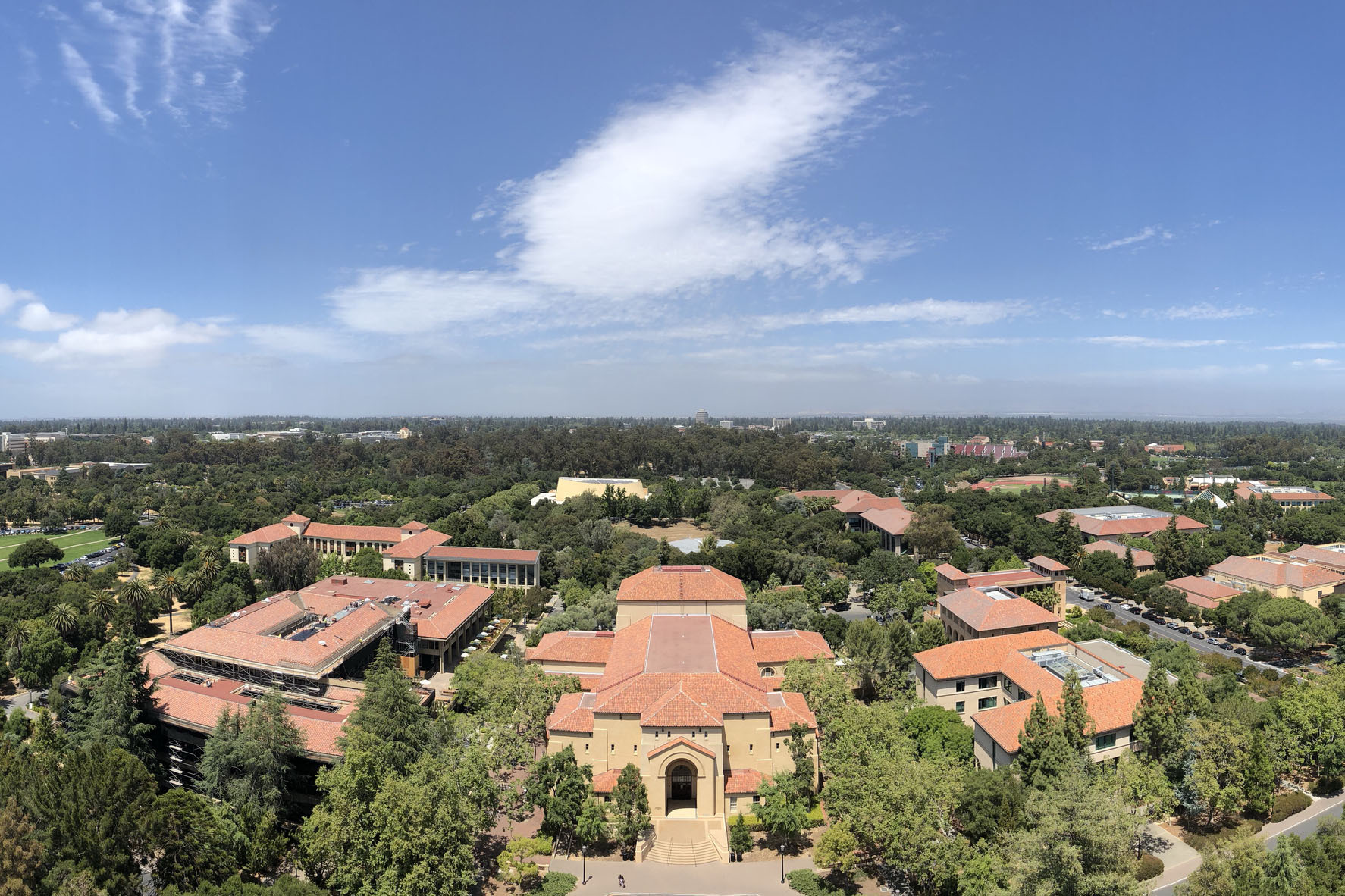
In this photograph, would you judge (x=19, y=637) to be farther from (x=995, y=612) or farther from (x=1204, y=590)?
(x=1204, y=590)

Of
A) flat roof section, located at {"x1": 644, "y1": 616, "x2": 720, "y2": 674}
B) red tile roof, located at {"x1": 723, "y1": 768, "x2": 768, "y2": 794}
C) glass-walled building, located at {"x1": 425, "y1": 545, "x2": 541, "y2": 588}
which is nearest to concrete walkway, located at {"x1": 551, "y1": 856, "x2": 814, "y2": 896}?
red tile roof, located at {"x1": 723, "y1": 768, "x2": 768, "y2": 794}

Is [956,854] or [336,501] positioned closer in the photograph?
[956,854]

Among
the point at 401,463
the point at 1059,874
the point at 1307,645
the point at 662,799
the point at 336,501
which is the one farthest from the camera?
the point at 401,463

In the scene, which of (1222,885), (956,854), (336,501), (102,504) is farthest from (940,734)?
(102,504)

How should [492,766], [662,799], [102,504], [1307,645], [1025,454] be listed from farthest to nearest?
[1025,454] → [102,504] → [1307,645] → [492,766] → [662,799]

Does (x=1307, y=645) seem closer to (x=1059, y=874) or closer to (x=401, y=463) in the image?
(x=1059, y=874)

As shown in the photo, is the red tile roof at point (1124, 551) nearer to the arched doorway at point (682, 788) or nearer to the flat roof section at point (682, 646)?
the flat roof section at point (682, 646)
